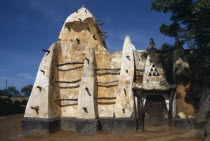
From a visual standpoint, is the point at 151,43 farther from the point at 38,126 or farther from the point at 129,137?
the point at 38,126

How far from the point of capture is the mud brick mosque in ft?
37.1

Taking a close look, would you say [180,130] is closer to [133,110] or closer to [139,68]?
[133,110]

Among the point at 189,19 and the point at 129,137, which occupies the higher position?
the point at 189,19

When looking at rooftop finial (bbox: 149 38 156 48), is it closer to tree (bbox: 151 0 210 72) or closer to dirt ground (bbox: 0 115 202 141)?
tree (bbox: 151 0 210 72)

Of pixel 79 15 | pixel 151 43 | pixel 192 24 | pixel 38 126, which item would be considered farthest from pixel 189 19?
pixel 38 126

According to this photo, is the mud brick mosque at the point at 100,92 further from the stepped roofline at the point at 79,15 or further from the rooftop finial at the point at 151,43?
the stepped roofline at the point at 79,15

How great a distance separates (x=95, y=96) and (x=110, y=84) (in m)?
1.51

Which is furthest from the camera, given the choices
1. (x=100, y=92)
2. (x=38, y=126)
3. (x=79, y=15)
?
(x=79, y=15)

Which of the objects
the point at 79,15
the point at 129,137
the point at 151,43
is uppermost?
the point at 79,15


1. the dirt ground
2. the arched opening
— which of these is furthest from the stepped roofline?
the dirt ground

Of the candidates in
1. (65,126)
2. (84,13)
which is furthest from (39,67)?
(84,13)

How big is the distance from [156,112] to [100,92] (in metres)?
4.30

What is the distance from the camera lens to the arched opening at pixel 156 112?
40.6ft

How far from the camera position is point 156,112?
12773 mm
